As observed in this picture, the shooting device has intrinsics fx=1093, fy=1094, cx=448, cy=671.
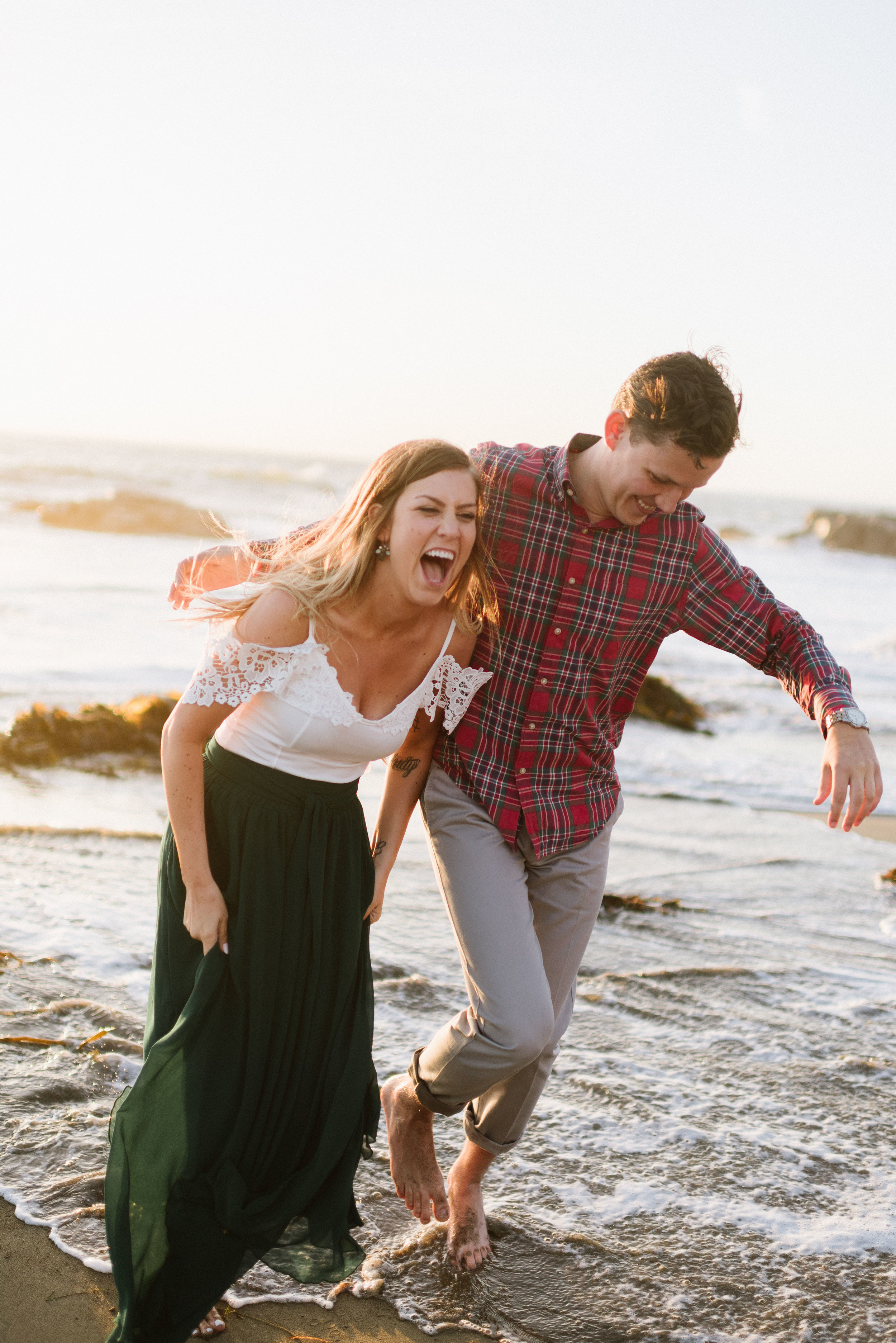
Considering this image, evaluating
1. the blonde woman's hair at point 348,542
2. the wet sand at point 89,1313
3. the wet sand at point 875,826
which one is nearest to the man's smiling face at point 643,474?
the blonde woman's hair at point 348,542

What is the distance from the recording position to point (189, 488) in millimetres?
39500

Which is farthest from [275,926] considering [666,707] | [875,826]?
[666,707]

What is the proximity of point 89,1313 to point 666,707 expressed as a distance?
8896mm

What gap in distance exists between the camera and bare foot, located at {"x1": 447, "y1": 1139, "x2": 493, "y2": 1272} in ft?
9.21

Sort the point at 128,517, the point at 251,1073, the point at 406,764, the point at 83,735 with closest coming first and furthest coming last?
the point at 251,1073 < the point at 406,764 < the point at 83,735 < the point at 128,517

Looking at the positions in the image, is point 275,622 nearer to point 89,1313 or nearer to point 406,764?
point 406,764

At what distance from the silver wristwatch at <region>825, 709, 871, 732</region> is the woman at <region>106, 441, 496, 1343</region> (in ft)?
3.47

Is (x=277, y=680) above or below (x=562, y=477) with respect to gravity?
below

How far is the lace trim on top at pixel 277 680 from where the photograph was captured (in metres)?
2.34

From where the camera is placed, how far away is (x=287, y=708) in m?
2.43

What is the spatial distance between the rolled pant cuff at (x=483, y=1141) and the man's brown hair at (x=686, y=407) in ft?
6.05

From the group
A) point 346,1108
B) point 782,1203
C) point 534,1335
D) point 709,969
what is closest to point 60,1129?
point 346,1108

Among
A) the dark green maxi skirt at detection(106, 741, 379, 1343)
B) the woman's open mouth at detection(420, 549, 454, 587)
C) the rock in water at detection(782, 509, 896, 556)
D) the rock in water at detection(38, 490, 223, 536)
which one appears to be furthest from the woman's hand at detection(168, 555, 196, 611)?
the rock in water at detection(782, 509, 896, 556)

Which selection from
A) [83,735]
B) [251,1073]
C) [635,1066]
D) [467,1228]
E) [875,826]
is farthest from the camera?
[875,826]
